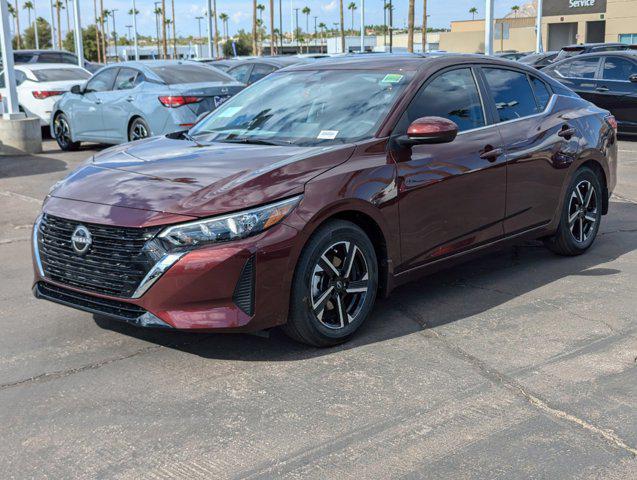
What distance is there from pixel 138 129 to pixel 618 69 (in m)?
9.46

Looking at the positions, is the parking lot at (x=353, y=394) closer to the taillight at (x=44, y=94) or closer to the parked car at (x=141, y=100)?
the parked car at (x=141, y=100)

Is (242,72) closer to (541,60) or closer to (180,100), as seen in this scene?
(180,100)

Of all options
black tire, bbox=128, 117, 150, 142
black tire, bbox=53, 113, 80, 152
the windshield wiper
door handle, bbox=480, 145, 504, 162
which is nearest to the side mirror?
door handle, bbox=480, 145, 504, 162

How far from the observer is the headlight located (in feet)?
13.7

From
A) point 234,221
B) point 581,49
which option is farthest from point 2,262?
point 581,49

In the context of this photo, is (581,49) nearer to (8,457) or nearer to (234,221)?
(234,221)

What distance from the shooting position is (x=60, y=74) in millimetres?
17094

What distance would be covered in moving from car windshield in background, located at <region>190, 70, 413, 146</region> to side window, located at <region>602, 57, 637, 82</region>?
11.6 m

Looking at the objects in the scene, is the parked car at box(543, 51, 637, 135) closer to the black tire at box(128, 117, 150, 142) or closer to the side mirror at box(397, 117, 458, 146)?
the black tire at box(128, 117, 150, 142)

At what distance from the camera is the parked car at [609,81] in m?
15.4

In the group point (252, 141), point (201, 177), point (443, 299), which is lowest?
point (443, 299)

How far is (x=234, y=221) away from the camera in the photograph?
4211 mm

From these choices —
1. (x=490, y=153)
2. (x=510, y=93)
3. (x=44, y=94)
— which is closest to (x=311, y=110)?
(x=490, y=153)

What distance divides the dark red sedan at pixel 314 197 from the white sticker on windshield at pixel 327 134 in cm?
1
